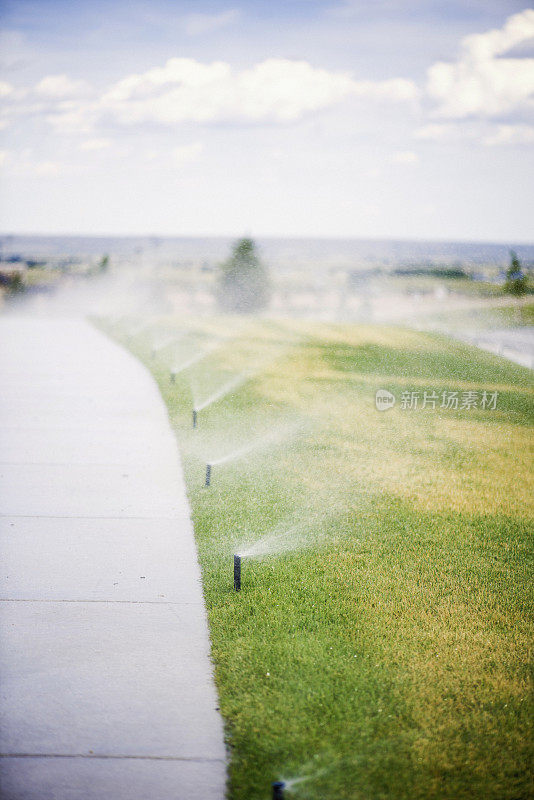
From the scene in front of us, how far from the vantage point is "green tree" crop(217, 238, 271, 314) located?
3503cm

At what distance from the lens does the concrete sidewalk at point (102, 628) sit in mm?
2789

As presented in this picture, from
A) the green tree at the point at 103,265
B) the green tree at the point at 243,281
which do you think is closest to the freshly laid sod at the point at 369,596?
the green tree at the point at 243,281

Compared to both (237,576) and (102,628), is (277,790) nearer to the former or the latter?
(102,628)

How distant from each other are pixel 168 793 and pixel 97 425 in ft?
21.6

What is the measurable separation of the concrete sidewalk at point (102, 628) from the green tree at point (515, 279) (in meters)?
37.3

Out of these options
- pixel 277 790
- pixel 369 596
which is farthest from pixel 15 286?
pixel 277 790

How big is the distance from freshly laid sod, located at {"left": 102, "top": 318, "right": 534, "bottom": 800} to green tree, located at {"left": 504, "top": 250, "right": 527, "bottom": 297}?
3264cm

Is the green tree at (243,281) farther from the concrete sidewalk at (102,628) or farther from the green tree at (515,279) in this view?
the concrete sidewalk at (102,628)

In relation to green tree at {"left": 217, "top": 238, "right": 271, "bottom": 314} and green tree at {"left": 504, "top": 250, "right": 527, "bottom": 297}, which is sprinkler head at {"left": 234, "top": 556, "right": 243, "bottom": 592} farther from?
green tree at {"left": 504, "top": 250, "right": 527, "bottom": 297}

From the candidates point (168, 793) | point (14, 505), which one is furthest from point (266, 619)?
point (14, 505)

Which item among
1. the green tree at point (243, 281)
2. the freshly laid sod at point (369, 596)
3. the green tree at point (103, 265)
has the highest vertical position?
the green tree at point (103, 265)

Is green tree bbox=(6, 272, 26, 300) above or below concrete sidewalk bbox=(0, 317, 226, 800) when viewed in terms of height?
Result: above

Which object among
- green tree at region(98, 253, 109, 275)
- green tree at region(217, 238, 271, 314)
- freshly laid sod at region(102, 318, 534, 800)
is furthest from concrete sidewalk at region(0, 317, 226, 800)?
green tree at region(98, 253, 109, 275)

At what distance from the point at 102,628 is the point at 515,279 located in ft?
134
